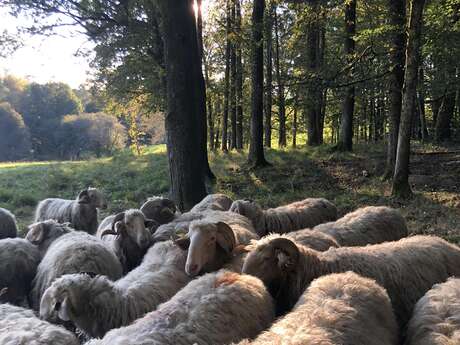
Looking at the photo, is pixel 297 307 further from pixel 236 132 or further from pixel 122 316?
pixel 236 132

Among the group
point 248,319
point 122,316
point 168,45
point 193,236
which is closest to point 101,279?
point 122,316

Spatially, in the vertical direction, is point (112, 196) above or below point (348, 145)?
below

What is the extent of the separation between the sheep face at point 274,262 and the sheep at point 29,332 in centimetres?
182

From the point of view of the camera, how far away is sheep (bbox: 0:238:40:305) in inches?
211

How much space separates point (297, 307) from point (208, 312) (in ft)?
2.41

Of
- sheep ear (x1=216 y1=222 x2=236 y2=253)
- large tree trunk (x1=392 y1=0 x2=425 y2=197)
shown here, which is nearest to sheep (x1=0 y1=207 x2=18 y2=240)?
sheep ear (x1=216 y1=222 x2=236 y2=253)

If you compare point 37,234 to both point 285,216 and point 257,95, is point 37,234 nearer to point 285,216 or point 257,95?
point 285,216

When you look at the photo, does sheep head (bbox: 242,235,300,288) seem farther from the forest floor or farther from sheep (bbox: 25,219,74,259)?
the forest floor

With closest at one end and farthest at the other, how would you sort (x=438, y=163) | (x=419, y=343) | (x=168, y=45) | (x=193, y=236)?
(x=419, y=343)
(x=193, y=236)
(x=168, y=45)
(x=438, y=163)

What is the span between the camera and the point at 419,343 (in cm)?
321

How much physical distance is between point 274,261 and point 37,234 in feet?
13.2

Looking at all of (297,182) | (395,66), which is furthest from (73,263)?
(395,66)

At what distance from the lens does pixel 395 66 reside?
11.4 m

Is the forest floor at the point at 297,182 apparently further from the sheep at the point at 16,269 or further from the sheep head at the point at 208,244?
the sheep at the point at 16,269
